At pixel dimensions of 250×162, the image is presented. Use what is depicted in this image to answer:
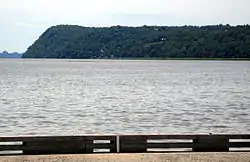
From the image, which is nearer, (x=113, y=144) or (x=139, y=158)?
(x=139, y=158)

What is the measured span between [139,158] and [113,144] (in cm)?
107

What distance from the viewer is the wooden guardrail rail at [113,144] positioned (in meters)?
15.8

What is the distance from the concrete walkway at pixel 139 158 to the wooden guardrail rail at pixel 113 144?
0.33 meters

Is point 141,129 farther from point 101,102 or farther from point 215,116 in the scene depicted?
point 101,102

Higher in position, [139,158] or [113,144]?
[113,144]

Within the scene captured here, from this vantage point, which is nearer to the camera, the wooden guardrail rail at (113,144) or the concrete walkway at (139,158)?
the concrete walkway at (139,158)

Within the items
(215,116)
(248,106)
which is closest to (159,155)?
(215,116)

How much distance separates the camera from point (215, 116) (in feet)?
129

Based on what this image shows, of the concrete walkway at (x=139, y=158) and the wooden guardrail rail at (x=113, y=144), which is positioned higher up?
the wooden guardrail rail at (x=113, y=144)

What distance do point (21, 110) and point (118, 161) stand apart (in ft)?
97.5

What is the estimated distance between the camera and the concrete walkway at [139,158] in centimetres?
1505

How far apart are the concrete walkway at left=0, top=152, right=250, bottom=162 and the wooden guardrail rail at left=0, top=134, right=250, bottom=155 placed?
327 mm

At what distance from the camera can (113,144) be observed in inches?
631

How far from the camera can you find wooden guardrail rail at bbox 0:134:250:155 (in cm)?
1577
